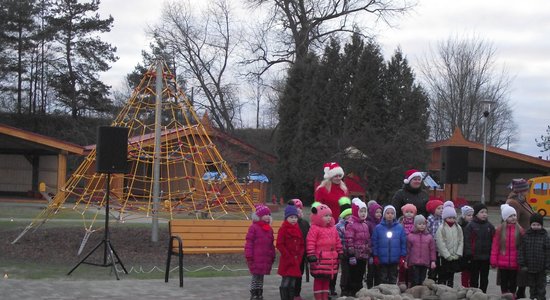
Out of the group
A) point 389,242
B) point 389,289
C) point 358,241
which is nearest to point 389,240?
point 389,242

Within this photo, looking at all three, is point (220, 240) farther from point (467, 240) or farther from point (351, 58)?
point (351, 58)

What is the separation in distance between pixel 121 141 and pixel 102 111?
42894 millimetres

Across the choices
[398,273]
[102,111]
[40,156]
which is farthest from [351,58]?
[398,273]

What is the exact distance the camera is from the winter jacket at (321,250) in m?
9.41

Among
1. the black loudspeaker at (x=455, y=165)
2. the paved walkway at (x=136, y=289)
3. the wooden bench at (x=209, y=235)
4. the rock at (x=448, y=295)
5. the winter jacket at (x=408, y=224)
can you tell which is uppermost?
the black loudspeaker at (x=455, y=165)

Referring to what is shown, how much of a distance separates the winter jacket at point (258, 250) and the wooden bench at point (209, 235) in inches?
135

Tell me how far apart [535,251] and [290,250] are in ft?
11.2

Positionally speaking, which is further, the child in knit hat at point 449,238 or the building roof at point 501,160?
the building roof at point 501,160

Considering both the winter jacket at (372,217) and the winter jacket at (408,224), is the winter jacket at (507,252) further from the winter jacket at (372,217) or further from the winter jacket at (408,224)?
the winter jacket at (372,217)

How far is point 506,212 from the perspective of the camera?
10.3 meters

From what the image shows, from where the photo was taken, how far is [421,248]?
10109mm

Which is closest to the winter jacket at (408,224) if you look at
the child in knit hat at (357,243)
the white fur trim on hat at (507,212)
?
the child in knit hat at (357,243)

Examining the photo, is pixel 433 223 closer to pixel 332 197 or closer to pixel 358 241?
pixel 358 241

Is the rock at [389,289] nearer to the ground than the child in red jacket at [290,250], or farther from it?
nearer to the ground
